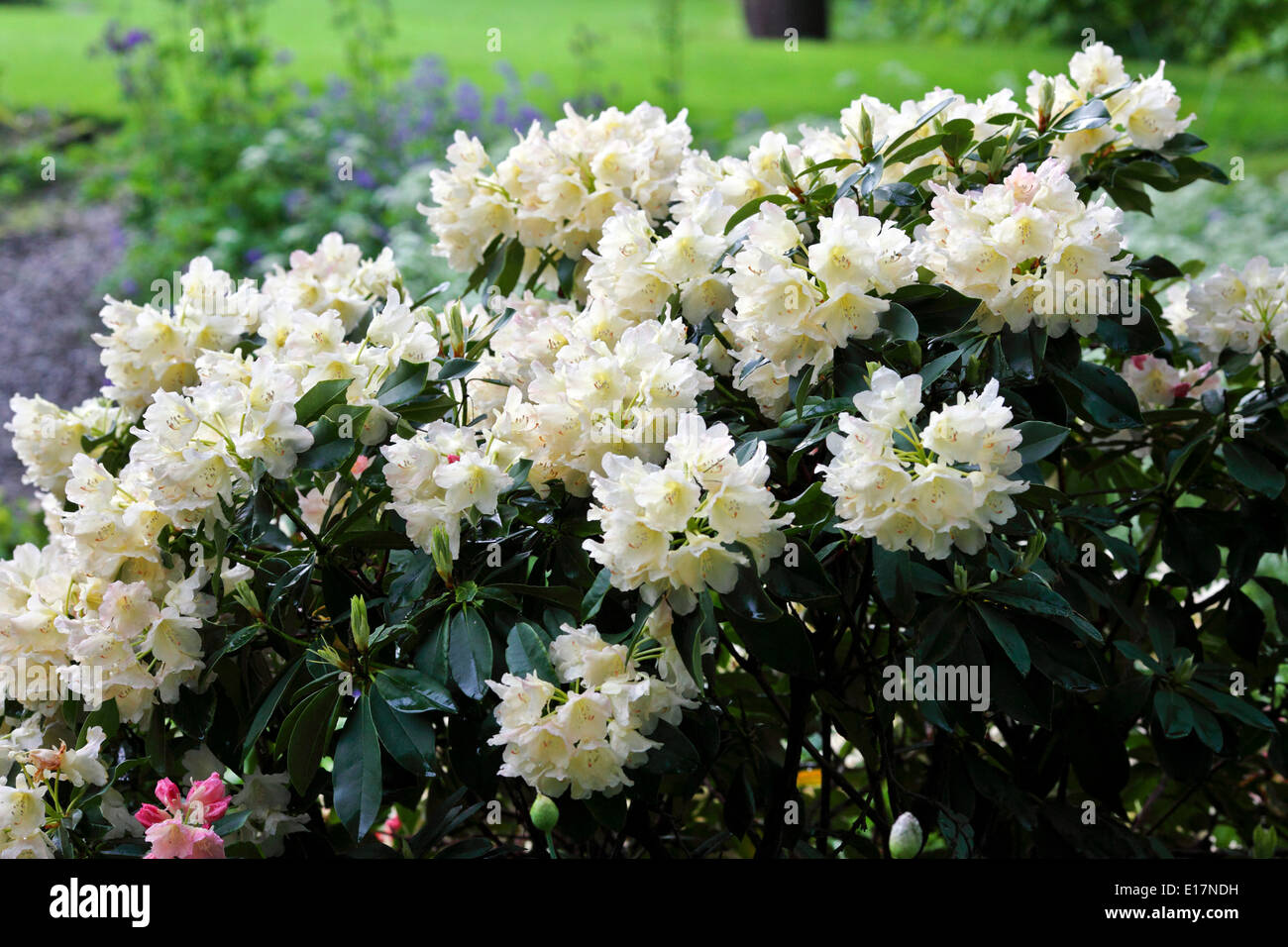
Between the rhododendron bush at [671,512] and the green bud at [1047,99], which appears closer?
the rhododendron bush at [671,512]

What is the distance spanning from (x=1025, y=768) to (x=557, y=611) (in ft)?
1.97

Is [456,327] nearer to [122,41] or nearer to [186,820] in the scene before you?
[186,820]

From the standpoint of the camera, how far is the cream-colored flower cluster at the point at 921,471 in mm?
941

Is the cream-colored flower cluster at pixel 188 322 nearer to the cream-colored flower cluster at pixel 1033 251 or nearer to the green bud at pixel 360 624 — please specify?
the green bud at pixel 360 624

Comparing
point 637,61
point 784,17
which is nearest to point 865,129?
point 637,61

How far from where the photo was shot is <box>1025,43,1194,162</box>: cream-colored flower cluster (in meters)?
1.36

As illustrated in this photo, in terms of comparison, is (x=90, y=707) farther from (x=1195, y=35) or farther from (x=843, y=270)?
(x=1195, y=35)

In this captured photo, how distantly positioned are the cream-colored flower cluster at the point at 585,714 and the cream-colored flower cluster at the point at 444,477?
14cm

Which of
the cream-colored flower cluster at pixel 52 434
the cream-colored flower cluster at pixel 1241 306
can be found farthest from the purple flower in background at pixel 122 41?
the cream-colored flower cluster at pixel 1241 306

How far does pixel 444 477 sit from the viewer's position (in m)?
1.06

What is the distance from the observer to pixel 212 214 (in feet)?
14.3

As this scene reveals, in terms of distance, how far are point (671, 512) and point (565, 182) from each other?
581mm

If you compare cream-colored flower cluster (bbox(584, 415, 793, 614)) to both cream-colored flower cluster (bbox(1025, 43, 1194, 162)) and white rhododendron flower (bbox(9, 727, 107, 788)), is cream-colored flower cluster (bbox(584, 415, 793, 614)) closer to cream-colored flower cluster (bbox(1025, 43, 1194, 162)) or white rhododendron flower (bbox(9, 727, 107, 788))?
white rhododendron flower (bbox(9, 727, 107, 788))

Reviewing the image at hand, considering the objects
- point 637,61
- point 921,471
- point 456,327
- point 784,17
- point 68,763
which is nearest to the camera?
point 921,471
